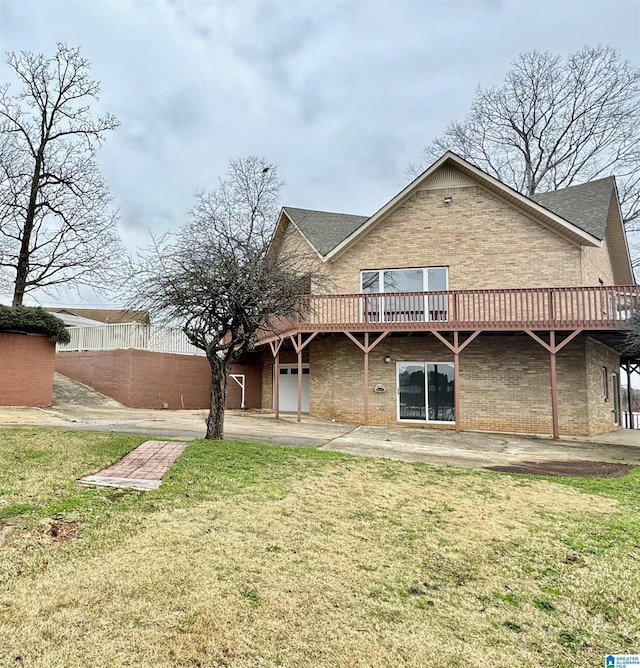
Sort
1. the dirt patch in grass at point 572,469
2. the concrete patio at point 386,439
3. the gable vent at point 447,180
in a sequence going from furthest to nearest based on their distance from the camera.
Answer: the gable vent at point 447,180 → the concrete patio at point 386,439 → the dirt patch in grass at point 572,469

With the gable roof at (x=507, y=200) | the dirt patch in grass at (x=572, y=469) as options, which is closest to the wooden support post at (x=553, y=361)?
the gable roof at (x=507, y=200)

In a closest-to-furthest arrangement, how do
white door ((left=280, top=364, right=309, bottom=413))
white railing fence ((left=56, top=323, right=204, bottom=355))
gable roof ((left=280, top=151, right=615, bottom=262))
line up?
1. gable roof ((left=280, top=151, right=615, bottom=262))
2. white railing fence ((left=56, top=323, right=204, bottom=355))
3. white door ((left=280, top=364, right=309, bottom=413))

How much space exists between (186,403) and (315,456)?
45.1 feet

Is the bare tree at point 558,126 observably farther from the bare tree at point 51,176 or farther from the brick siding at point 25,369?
the brick siding at point 25,369

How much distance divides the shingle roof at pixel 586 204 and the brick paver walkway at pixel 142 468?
14.2m

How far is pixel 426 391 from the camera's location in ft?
52.1

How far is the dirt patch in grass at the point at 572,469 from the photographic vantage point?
8164mm

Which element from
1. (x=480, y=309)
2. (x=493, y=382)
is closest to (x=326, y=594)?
(x=480, y=309)

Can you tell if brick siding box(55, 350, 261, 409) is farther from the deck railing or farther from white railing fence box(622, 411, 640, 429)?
white railing fence box(622, 411, 640, 429)

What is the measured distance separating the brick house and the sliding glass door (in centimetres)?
3

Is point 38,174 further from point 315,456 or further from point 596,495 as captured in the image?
point 596,495

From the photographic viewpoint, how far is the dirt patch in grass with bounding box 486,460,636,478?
816cm

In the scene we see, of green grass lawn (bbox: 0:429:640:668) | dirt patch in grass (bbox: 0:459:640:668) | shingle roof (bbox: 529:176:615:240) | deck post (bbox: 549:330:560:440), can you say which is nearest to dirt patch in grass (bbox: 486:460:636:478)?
green grass lawn (bbox: 0:429:640:668)

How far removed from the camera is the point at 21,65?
60.4 ft
